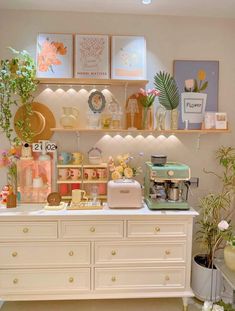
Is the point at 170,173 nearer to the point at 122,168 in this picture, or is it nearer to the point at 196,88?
the point at 122,168

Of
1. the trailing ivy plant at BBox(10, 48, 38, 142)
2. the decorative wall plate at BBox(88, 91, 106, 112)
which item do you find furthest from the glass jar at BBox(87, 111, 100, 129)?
the trailing ivy plant at BBox(10, 48, 38, 142)

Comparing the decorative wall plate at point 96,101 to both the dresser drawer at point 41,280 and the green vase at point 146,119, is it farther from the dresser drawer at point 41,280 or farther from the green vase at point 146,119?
the dresser drawer at point 41,280

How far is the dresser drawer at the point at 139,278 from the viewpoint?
93.4 inches

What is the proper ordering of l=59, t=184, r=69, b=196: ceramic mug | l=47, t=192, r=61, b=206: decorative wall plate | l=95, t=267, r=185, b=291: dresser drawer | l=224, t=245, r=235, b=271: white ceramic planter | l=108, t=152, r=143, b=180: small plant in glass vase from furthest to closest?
1. l=59, t=184, r=69, b=196: ceramic mug
2. l=108, t=152, r=143, b=180: small plant in glass vase
3. l=47, t=192, r=61, b=206: decorative wall plate
4. l=95, t=267, r=185, b=291: dresser drawer
5. l=224, t=245, r=235, b=271: white ceramic planter

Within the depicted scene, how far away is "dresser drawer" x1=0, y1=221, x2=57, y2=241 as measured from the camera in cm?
230

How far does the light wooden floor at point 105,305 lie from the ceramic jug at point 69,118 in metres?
1.59

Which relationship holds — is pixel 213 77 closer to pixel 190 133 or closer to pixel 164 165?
pixel 190 133

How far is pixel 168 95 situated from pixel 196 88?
31cm

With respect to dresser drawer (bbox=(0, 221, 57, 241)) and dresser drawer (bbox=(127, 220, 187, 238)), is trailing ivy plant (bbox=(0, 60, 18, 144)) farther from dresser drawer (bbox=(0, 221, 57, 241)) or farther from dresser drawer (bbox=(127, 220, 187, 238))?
dresser drawer (bbox=(127, 220, 187, 238))

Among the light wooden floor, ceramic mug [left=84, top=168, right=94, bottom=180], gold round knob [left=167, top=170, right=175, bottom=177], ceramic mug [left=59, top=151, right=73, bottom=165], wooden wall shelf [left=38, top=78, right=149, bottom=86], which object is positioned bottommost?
the light wooden floor

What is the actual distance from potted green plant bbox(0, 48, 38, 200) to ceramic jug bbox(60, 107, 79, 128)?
31 centimetres

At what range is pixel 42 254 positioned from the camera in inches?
91.7

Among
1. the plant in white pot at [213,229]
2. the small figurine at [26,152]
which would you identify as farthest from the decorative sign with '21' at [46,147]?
the plant in white pot at [213,229]

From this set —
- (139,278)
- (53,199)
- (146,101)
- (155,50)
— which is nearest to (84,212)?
(53,199)
